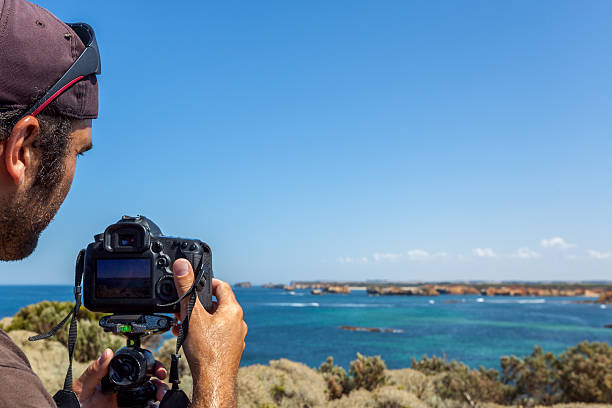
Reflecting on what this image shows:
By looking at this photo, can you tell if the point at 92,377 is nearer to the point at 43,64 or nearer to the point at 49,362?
the point at 43,64

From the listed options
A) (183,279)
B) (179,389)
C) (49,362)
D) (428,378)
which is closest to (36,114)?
(183,279)

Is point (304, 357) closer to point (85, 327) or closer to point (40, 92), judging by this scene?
point (85, 327)

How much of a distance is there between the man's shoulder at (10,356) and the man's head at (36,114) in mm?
227

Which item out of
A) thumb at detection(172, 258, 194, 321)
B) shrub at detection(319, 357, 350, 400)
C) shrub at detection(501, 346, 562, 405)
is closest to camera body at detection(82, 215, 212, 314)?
thumb at detection(172, 258, 194, 321)

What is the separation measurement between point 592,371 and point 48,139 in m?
12.4

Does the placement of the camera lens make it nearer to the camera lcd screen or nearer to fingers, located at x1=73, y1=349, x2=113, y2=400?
fingers, located at x1=73, y1=349, x2=113, y2=400

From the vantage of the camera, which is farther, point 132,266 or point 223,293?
point 132,266

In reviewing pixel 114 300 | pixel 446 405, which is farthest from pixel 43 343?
pixel 114 300

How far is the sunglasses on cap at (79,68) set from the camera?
1092 millimetres

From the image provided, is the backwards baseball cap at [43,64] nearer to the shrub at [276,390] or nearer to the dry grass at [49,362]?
the shrub at [276,390]

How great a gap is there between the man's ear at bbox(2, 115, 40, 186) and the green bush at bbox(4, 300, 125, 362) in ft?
29.5

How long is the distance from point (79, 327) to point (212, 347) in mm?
11802

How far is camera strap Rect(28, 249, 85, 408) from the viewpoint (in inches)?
57.0

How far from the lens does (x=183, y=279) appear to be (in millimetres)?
1518
